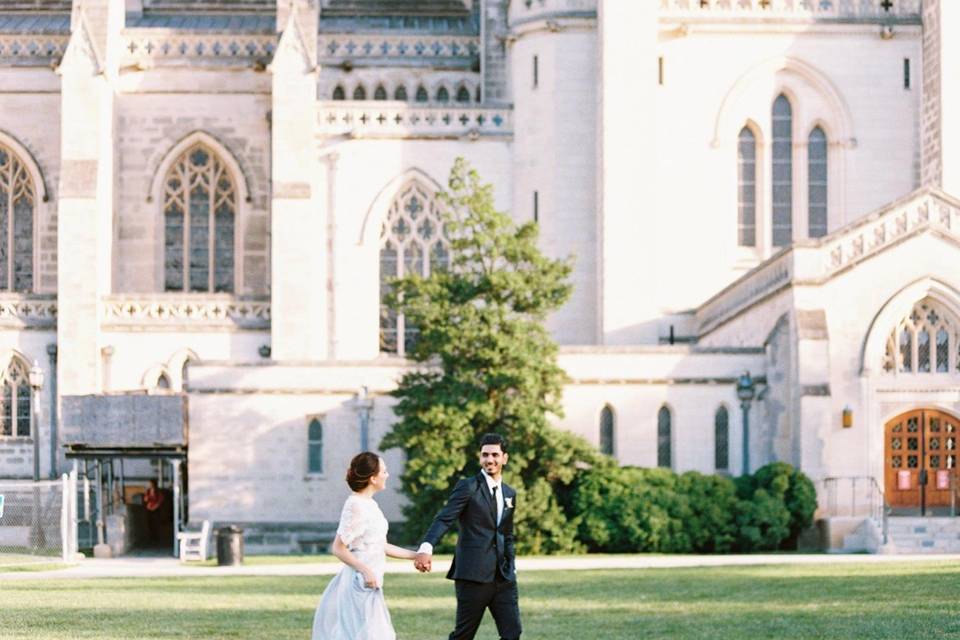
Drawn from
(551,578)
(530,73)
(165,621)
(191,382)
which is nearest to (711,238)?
(530,73)

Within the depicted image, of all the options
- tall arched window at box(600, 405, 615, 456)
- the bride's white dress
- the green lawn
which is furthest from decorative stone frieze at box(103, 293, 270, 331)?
the bride's white dress

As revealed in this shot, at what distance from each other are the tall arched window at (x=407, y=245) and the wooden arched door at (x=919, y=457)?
1259cm

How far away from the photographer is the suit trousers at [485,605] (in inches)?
639

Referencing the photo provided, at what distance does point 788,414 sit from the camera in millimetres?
41625

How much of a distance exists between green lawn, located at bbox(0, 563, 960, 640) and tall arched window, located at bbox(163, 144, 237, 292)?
20749 mm

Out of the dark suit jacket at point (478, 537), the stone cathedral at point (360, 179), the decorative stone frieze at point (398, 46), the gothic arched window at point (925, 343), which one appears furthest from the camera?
the decorative stone frieze at point (398, 46)

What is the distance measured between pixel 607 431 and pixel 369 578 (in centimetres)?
Answer: 2817

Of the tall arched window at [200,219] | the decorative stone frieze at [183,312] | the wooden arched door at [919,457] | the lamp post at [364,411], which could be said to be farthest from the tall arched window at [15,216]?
the wooden arched door at [919,457]

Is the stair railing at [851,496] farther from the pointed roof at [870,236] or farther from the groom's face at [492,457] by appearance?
the groom's face at [492,457]

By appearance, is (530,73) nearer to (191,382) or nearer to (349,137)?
(349,137)

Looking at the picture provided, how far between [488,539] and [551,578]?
584 inches

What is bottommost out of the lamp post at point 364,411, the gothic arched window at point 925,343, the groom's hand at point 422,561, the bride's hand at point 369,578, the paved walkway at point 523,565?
the paved walkway at point 523,565

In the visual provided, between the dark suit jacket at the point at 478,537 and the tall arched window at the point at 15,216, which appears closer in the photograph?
the dark suit jacket at the point at 478,537

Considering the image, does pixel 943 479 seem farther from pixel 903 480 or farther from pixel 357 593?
pixel 357 593
